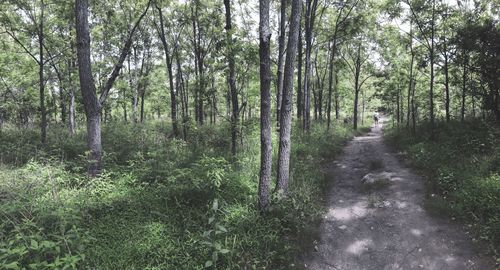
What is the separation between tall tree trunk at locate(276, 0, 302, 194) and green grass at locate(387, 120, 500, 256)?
3.81m

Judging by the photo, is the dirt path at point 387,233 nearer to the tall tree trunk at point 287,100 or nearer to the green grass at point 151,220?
the green grass at point 151,220

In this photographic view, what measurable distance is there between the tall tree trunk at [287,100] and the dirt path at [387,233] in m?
1.52

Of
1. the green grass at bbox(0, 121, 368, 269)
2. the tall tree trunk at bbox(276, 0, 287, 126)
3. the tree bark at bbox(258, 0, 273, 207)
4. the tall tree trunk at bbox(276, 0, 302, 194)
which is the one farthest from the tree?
the tall tree trunk at bbox(276, 0, 287, 126)

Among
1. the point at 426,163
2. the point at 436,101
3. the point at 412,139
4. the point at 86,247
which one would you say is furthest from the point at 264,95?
the point at 436,101

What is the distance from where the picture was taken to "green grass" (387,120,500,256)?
17.9ft

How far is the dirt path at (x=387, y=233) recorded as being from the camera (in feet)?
15.4

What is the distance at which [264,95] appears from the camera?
5.52 meters

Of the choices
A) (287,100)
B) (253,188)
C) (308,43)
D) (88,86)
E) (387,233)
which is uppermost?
(308,43)

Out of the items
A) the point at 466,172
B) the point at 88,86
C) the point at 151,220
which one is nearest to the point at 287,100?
the point at 151,220

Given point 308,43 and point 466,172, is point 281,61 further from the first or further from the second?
point 466,172

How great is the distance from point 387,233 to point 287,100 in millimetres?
3669

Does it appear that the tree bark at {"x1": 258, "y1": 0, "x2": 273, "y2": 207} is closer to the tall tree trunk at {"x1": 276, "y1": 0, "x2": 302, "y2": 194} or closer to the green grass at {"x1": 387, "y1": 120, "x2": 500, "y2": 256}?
the tall tree trunk at {"x1": 276, "y1": 0, "x2": 302, "y2": 194}

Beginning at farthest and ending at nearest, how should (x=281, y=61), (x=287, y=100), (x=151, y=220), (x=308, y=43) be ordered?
(x=308, y=43) < (x=281, y=61) < (x=287, y=100) < (x=151, y=220)

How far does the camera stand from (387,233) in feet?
18.4
